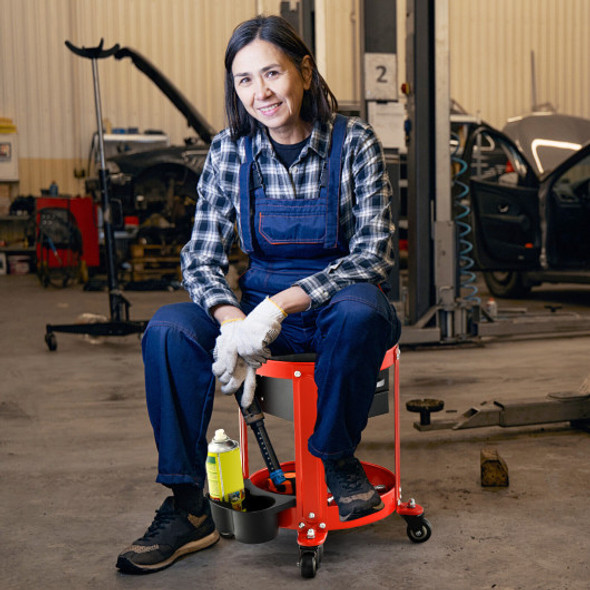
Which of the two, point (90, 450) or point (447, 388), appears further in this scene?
point (447, 388)

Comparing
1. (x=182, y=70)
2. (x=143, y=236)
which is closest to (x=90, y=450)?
(x=143, y=236)

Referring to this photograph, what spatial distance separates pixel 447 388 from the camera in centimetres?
342

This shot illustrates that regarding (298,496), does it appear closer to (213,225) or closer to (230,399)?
(213,225)

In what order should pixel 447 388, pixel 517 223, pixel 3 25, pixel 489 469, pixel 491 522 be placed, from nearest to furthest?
pixel 491 522 → pixel 489 469 → pixel 447 388 → pixel 517 223 → pixel 3 25

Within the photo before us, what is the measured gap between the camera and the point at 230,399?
332 centimetres

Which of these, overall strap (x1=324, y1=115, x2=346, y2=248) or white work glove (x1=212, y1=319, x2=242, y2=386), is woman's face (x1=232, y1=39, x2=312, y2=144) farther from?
white work glove (x1=212, y1=319, x2=242, y2=386)

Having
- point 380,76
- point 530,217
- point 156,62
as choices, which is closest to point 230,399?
point 380,76

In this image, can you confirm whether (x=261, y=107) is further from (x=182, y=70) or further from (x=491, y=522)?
(x=182, y=70)

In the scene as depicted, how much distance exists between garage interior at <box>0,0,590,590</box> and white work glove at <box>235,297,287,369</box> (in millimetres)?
464

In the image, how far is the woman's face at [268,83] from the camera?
5.72ft

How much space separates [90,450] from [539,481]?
141 centimetres

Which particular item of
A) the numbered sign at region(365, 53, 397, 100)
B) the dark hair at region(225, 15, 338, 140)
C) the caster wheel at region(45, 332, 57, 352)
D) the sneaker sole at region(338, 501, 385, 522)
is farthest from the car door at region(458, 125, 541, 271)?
the sneaker sole at region(338, 501, 385, 522)

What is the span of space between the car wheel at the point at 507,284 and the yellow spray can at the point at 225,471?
498cm

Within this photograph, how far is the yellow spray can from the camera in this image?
1.62 m
